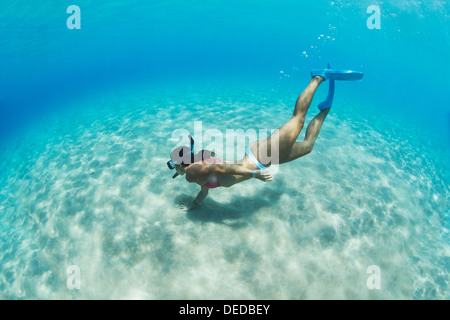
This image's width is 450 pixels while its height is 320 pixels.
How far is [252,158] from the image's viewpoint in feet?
15.4

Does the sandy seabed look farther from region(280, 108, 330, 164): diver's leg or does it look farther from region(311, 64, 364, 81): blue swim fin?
region(311, 64, 364, 81): blue swim fin

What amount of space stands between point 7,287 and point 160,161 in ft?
15.3

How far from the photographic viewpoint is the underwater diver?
4262mm

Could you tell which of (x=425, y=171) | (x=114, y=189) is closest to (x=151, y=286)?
(x=114, y=189)

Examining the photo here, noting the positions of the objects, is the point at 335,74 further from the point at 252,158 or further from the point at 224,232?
the point at 224,232

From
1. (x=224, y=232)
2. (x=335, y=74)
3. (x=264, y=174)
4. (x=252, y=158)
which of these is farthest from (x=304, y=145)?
(x=224, y=232)

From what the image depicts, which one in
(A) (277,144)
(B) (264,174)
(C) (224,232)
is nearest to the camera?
(B) (264,174)

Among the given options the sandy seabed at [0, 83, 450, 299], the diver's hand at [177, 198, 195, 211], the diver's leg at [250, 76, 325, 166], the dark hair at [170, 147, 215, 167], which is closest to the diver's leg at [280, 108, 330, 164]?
the diver's leg at [250, 76, 325, 166]

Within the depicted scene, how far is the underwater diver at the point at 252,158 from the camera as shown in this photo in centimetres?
426

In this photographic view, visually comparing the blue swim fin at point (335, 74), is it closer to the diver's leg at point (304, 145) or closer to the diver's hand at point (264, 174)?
the diver's leg at point (304, 145)

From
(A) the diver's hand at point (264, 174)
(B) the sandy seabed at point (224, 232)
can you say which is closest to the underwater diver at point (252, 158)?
(A) the diver's hand at point (264, 174)

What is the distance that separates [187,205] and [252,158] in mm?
2067

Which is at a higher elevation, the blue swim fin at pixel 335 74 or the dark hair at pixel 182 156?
the blue swim fin at pixel 335 74

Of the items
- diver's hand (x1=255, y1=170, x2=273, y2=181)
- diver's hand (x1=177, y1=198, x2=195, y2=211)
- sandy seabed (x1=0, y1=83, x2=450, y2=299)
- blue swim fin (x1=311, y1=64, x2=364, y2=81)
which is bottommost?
sandy seabed (x1=0, y1=83, x2=450, y2=299)
